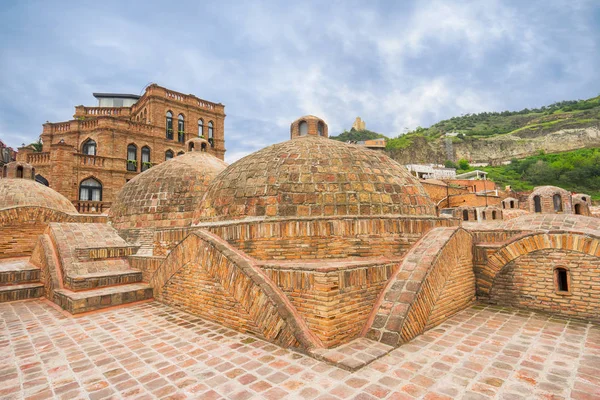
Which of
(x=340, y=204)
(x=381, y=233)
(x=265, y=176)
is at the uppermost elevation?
(x=265, y=176)

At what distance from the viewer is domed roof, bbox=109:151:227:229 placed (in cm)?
1002

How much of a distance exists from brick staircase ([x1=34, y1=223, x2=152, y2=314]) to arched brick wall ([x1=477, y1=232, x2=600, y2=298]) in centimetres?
733

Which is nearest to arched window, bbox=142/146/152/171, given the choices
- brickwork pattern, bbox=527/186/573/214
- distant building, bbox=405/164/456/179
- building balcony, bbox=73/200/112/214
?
building balcony, bbox=73/200/112/214

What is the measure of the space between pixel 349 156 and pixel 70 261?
7201 mm

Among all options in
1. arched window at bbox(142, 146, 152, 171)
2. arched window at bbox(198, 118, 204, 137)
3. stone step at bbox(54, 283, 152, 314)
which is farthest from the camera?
arched window at bbox(198, 118, 204, 137)

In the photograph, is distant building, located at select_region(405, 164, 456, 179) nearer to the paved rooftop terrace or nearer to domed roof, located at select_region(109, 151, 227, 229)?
domed roof, located at select_region(109, 151, 227, 229)

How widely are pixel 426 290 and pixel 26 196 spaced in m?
14.1

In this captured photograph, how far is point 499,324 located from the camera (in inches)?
201

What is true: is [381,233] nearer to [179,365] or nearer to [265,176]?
[265,176]

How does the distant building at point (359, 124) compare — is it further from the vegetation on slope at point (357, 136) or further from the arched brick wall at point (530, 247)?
the arched brick wall at point (530, 247)

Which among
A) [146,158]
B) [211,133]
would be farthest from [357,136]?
[146,158]

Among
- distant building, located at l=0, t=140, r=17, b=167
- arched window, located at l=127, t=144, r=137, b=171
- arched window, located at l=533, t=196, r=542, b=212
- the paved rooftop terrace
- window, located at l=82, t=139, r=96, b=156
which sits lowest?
the paved rooftop terrace

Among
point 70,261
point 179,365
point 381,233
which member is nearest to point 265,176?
point 381,233

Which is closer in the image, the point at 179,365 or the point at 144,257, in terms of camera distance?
the point at 179,365
